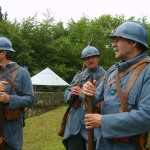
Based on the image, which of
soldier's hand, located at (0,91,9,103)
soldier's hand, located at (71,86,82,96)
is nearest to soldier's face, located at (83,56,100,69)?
soldier's hand, located at (71,86,82,96)

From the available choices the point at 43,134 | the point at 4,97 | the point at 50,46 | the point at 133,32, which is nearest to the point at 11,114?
the point at 4,97

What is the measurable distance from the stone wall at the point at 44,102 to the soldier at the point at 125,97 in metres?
10.4

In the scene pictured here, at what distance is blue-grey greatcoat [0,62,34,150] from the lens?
378 cm

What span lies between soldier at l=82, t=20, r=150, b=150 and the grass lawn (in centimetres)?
416

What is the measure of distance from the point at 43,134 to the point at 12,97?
4.59 metres

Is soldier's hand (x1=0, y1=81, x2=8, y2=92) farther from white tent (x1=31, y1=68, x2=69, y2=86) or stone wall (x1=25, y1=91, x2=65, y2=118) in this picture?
white tent (x1=31, y1=68, x2=69, y2=86)

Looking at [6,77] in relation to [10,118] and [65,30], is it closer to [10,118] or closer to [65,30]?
[10,118]

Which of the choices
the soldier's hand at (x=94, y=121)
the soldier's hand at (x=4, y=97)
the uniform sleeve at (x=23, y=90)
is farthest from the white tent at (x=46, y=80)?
the soldier's hand at (x=94, y=121)

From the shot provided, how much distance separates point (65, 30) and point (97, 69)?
1691cm

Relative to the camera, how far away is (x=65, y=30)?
69.7ft

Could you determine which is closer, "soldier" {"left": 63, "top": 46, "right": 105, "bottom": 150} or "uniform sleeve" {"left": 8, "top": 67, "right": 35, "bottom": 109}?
"uniform sleeve" {"left": 8, "top": 67, "right": 35, "bottom": 109}

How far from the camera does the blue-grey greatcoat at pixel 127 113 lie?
2344 millimetres

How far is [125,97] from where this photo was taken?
250 centimetres

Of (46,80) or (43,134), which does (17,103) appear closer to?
(43,134)
